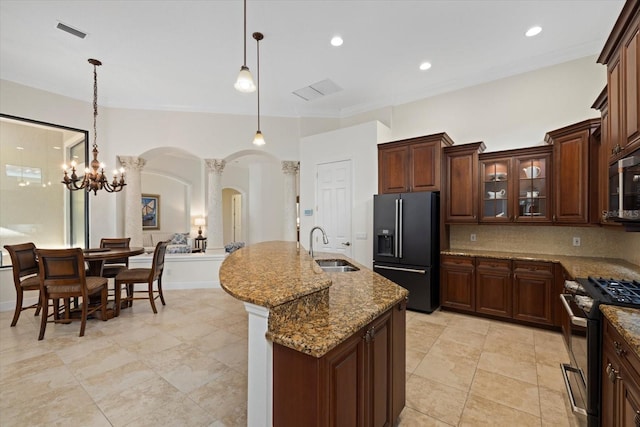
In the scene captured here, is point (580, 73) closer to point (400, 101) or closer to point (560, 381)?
point (400, 101)

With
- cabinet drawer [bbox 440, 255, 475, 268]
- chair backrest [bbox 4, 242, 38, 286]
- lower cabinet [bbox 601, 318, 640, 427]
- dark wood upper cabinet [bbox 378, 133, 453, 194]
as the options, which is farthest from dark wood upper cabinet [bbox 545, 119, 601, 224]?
chair backrest [bbox 4, 242, 38, 286]

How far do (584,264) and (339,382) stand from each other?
10.4 ft

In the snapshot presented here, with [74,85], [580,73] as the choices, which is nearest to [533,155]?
[580,73]

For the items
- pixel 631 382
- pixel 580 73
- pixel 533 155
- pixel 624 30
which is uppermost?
pixel 580 73

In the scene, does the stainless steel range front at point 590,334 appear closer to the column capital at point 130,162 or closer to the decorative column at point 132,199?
the decorative column at point 132,199

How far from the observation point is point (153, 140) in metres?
5.22

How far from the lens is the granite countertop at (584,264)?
8.01ft

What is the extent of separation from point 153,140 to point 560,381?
6500mm

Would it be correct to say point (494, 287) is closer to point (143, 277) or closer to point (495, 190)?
point (495, 190)

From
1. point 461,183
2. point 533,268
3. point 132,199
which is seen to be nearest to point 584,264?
point 533,268

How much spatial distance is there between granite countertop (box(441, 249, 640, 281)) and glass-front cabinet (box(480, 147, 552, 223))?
0.46 m

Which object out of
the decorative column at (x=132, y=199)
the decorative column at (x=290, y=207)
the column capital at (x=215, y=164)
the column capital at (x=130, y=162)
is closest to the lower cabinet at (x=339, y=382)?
the decorative column at (x=290, y=207)

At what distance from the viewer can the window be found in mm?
4344

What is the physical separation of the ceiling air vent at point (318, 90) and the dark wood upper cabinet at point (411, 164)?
4.17ft
